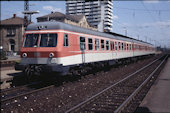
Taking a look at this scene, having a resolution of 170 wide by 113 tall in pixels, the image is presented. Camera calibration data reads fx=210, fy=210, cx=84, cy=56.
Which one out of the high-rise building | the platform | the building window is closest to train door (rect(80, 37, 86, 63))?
the platform

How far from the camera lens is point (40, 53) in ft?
35.3

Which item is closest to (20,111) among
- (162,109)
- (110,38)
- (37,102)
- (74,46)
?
(37,102)

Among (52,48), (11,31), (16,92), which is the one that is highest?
(11,31)

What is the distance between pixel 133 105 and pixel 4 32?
52.9 m

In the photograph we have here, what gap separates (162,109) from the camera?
6.52 m

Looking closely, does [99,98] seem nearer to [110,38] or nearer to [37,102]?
[37,102]

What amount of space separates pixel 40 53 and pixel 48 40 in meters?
0.79

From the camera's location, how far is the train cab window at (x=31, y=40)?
437 inches

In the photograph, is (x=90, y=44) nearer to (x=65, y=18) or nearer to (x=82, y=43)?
(x=82, y=43)

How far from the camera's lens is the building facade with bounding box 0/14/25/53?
53.4 m

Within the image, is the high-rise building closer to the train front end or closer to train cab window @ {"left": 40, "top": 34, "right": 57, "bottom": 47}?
the train front end

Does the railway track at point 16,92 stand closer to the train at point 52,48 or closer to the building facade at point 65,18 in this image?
the train at point 52,48

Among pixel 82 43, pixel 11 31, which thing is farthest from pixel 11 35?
pixel 82 43

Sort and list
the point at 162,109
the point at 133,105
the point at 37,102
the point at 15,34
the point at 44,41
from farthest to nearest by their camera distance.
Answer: the point at 15,34
the point at 44,41
the point at 37,102
the point at 133,105
the point at 162,109
